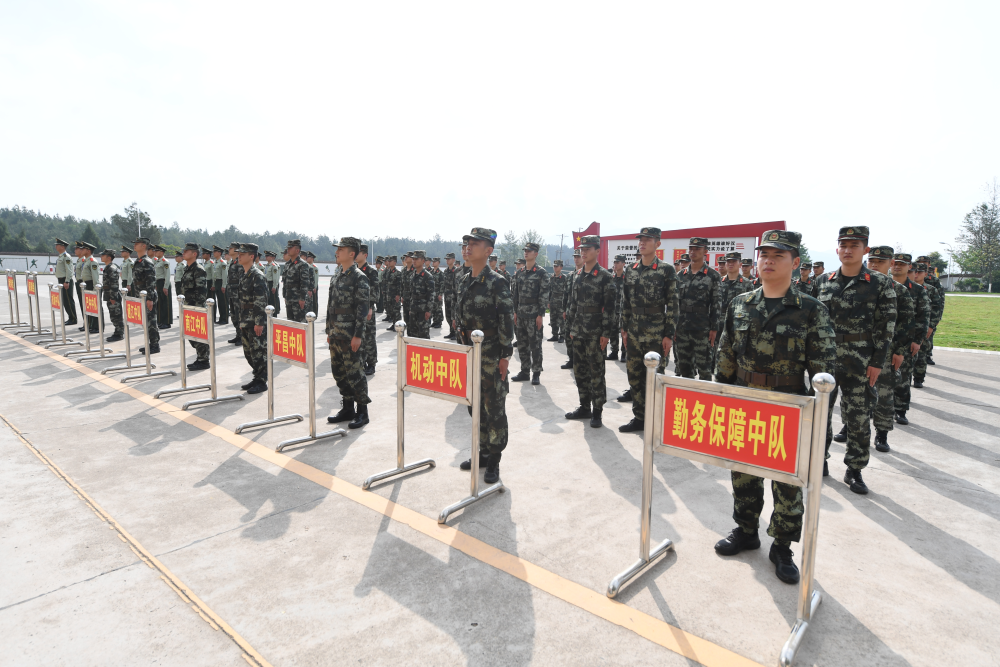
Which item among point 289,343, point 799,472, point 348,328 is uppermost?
point 348,328

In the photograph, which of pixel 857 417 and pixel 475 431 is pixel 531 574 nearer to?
pixel 475 431

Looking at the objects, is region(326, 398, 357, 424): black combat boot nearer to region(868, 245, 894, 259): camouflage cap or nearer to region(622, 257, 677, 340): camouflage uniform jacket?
region(622, 257, 677, 340): camouflage uniform jacket

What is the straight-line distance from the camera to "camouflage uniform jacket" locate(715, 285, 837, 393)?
3.01 metres

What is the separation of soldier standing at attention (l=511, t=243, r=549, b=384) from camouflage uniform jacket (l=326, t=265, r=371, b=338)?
9.39 ft

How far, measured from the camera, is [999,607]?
9.49 ft

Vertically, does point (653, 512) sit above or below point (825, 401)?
below

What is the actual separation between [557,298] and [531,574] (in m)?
9.37

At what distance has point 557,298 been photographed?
477 inches

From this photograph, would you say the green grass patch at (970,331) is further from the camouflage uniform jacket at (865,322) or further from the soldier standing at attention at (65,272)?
the soldier standing at attention at (65,272)

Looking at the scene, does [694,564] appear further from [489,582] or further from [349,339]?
[349,339]

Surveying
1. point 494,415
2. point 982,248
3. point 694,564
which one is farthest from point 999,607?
point 982,248

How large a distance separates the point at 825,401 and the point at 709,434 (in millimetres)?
565

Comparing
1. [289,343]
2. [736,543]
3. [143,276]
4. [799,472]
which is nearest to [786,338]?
[799,472]

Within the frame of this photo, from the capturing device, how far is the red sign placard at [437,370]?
390 cm
